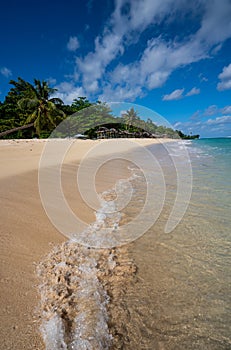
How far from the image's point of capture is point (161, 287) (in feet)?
5.92

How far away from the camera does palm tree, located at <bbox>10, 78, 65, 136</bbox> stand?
930 inches

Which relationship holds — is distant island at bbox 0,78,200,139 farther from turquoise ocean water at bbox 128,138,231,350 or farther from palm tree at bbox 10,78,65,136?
turquoise ocean water at bbox 128,138,231,350

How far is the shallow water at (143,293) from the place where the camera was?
1.33 metres

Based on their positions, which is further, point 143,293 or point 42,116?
point 42,116

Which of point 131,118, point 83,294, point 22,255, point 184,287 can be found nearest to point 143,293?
point 184,287

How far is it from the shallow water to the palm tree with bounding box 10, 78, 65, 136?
2411 centimetres

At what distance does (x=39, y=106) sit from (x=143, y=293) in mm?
25815

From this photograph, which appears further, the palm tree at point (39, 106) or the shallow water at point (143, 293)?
the palm tree at point (39, 106)

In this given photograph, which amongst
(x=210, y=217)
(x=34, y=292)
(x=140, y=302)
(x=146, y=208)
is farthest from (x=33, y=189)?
(x=210, y=217)

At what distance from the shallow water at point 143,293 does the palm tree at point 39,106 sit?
24109mm

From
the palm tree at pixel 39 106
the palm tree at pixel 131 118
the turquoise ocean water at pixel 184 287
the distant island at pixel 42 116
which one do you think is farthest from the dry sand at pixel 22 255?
the palm tree at pixel 131 118

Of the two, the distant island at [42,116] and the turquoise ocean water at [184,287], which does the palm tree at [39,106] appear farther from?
the turquoise ocean water at [184,287]

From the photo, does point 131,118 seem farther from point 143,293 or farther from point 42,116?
point 143,293

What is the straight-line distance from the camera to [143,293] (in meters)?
1.72
